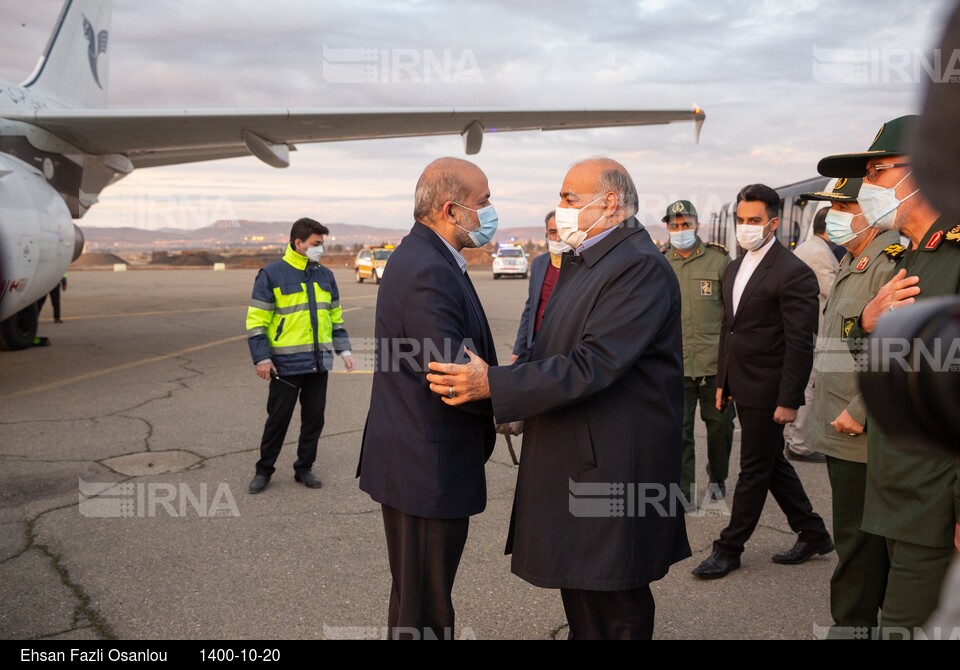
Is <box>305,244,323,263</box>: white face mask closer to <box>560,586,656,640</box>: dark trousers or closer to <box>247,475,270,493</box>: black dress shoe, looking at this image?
<box>247,475,270,493</box>: black dress shoe

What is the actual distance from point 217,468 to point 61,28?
10.5 metres

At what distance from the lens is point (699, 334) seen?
195 inches

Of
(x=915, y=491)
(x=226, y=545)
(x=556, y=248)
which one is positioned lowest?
(x=226, y=545)

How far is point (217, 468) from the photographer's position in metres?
5.77

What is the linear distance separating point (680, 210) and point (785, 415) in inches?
76.7

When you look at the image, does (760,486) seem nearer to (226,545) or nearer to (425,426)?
(425,426)

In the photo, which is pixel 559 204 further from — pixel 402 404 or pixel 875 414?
pixel 875 414

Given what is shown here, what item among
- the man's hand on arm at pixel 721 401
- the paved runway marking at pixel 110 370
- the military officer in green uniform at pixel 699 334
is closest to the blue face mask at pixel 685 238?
the military officer in green uniform at pixel 699 334

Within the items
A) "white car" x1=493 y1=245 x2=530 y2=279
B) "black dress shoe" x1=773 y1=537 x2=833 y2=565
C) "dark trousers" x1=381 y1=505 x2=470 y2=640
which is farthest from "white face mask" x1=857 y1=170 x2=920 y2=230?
"white car" x1=493 y1=245 x2=530 y2=279

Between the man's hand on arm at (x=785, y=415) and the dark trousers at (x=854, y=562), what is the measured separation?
0.78 meters

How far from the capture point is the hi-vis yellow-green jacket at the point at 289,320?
17.7ft

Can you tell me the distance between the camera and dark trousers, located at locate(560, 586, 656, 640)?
250cm

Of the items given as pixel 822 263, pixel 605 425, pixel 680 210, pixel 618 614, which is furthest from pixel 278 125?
pixel 618 614
